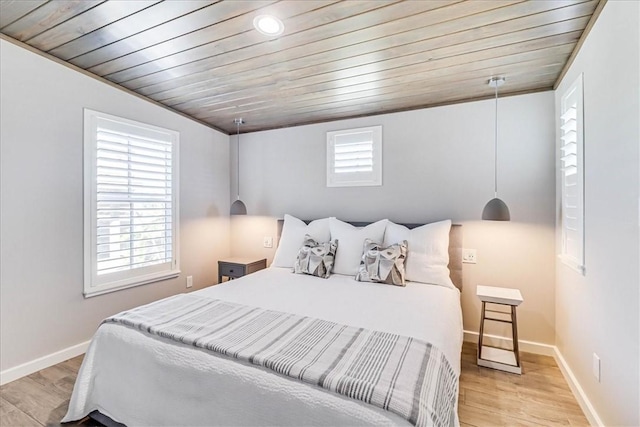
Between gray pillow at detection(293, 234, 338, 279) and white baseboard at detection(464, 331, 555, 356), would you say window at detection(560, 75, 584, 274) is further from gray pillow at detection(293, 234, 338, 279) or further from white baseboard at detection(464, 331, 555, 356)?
gray pillow at detection(293, 234, 338, 279)

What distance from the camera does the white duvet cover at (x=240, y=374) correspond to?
1.05 m

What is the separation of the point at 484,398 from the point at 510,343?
921mm

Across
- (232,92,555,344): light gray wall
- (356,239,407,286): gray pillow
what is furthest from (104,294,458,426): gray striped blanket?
(232,92,555,344): light gray wall

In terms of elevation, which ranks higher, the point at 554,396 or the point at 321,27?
the point at 321,27

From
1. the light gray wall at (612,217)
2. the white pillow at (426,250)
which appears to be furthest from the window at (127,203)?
the light gray wall at (612,217)

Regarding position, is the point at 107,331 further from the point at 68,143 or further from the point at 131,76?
the point at 131,76

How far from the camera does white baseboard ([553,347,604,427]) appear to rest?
1.68 meters

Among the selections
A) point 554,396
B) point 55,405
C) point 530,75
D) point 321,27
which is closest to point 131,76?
point 321,27

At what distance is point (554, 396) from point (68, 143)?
4.13 meters

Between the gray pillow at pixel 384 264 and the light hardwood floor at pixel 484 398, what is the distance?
2.94 ft

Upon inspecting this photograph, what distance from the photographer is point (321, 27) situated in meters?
1.79

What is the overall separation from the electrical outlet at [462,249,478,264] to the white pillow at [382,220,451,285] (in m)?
Answer: 0.32

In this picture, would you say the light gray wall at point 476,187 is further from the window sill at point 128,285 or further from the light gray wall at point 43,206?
the light gray wall at point 43,206

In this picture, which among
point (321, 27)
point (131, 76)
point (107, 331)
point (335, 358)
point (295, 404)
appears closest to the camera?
point (295, 404)
